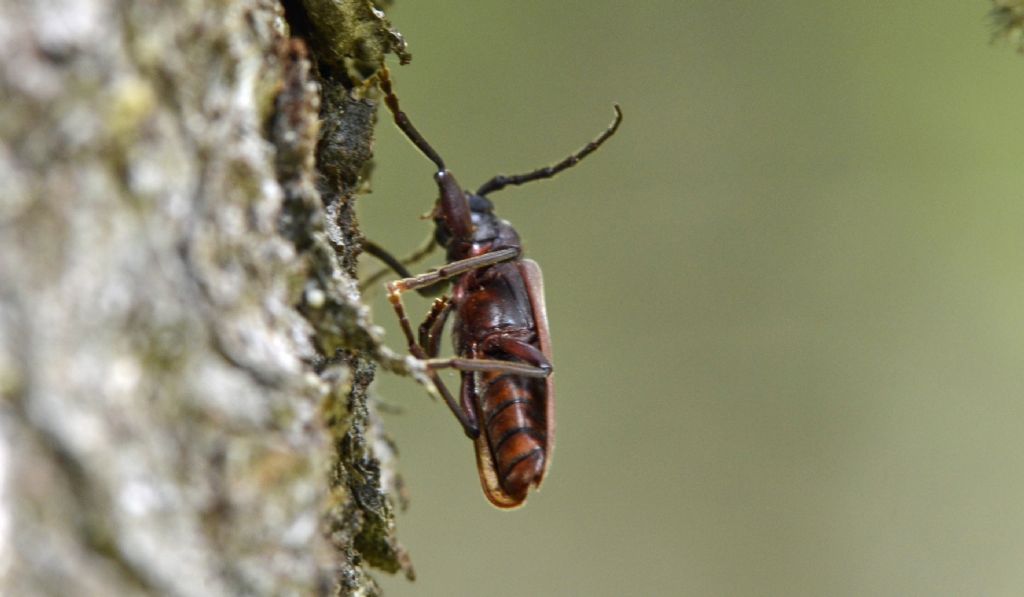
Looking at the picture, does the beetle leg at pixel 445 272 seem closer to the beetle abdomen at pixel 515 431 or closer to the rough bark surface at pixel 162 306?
the beetle abdomen at pixel 515 431

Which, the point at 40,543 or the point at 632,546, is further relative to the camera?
the point at 632,546

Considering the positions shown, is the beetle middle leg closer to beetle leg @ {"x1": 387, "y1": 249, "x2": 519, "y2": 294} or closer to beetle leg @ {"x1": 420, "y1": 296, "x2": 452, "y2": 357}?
beetle leg @ {"x1": 387, "y1": 249, "x2": 519, "y2": 294}

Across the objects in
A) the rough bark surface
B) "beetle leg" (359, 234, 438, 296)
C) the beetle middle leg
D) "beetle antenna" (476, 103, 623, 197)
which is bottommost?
the rough bark surface

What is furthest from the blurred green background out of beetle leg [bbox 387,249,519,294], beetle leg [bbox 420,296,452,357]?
beetle leg [bbox 387,249,519,294]

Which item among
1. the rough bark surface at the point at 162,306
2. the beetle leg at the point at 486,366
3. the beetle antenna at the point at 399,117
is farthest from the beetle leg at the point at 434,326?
the rough bark surface at the point at 162,306

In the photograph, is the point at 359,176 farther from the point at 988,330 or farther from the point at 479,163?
the point at 988,330

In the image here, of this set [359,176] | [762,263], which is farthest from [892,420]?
[359,176]
